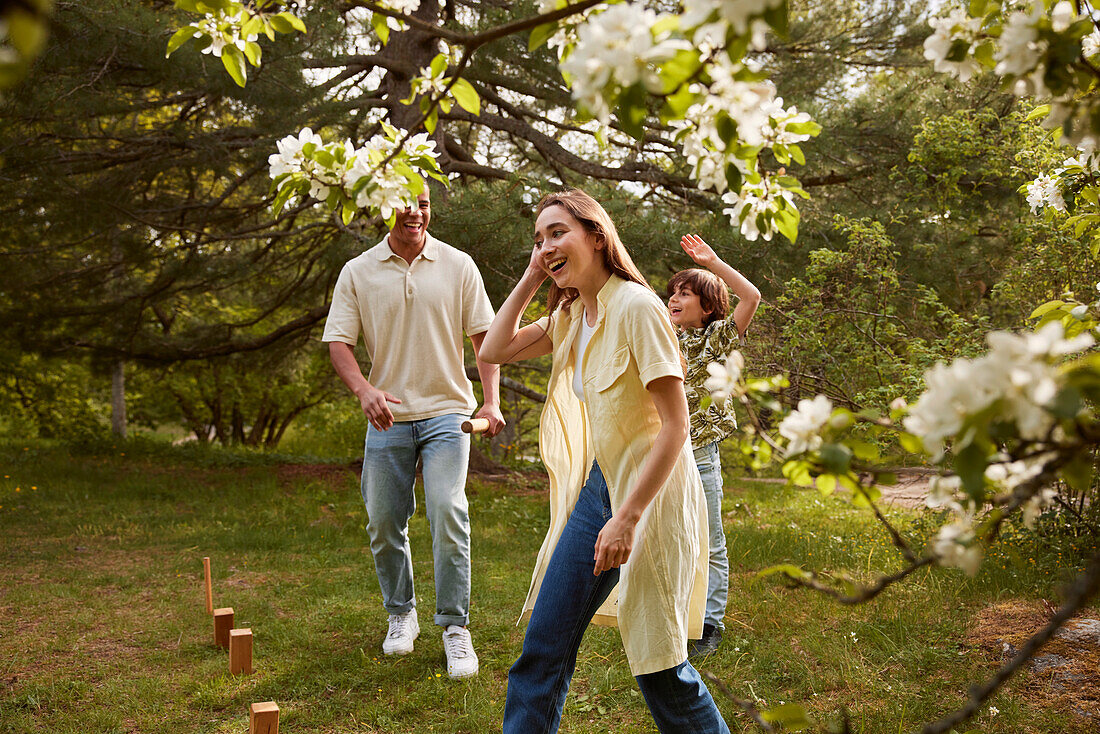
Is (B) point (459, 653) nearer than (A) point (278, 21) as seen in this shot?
No

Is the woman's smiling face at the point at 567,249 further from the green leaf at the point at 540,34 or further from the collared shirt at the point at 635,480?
the green leaf at the point at 540,34

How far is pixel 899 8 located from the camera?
25.8 feet

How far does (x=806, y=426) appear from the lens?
44.0 inches

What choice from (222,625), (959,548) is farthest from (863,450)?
(222,625)

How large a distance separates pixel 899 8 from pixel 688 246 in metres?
6.07

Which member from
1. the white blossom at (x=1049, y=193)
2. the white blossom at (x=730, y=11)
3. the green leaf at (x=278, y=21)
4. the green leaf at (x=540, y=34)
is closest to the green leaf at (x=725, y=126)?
the white blossom at (x=730, y=11)

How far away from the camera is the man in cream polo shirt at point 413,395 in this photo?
3.51 m

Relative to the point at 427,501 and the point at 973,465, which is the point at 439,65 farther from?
the point at 427,501

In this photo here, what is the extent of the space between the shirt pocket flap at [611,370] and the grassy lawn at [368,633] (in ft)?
3.26

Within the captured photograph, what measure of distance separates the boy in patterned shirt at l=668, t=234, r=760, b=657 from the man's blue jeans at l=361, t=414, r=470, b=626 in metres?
0.96

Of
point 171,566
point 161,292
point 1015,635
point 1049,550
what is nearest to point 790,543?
point 1049,550

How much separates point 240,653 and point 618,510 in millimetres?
2054

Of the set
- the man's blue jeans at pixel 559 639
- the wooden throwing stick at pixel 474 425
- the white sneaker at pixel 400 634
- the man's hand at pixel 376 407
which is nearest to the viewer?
the man's blue jeans at pixel 559 639

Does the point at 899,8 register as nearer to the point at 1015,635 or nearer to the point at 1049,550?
the point at 1049,550
